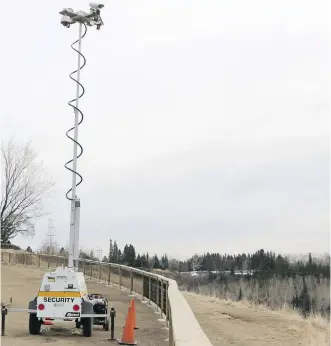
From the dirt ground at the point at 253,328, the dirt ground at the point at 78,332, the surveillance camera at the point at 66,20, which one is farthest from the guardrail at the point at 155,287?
the surveillance camera at the point at 66,20

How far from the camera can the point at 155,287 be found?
604 inches

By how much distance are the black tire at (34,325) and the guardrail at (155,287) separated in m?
2.56

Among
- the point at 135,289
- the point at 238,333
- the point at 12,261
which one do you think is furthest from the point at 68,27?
the point at 12,261

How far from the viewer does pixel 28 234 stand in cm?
5028

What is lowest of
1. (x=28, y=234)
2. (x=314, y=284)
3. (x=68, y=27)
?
(x=314, y=284)

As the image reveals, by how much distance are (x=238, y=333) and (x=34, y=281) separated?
529 inches

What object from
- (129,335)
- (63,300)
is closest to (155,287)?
(129,335)

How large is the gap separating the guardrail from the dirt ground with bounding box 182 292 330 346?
50.1 inches

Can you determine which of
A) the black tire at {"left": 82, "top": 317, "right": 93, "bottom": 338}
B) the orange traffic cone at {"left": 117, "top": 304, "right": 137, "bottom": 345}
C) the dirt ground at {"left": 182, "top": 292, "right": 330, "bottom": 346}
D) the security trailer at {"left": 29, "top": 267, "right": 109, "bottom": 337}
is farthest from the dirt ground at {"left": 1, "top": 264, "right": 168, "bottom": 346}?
the dirt ground at {"left": 182, "top": 292, "right": 330, "bottom": 346}

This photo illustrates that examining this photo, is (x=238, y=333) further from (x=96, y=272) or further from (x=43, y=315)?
(x=96, y=272)

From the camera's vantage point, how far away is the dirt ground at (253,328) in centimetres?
1216

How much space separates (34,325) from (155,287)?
204 inches

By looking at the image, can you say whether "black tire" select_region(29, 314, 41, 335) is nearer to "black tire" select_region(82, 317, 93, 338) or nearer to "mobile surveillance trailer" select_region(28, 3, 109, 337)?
"mobile surveillance trailer" select_region(28, 3, 109, 337)

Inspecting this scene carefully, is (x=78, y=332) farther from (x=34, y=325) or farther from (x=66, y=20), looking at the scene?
(x=66, y=20)
